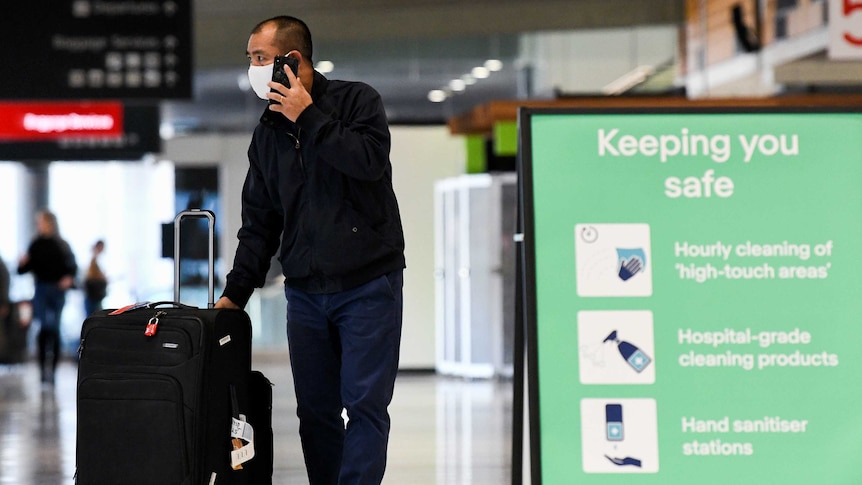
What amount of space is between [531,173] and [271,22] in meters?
0.95

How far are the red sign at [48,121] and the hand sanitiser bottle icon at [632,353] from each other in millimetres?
8955

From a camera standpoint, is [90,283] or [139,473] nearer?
[139,473]

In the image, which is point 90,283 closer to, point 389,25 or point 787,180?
point 389,25

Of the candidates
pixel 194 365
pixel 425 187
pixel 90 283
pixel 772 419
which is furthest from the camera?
pixel 90 283

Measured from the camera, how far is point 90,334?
3.39 meters

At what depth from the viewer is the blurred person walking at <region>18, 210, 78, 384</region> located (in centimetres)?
1150

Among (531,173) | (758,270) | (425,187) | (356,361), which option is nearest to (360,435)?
(356,361)

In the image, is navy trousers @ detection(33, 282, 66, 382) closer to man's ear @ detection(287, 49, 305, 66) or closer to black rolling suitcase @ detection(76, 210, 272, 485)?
black rolling suitcase @ detection(76, 210, 272, 485)

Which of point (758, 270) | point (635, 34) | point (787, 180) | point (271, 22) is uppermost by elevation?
point (635, 34)

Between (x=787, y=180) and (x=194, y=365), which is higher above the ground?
(x=787, y=180)

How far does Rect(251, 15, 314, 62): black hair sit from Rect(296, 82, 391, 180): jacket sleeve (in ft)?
0.57

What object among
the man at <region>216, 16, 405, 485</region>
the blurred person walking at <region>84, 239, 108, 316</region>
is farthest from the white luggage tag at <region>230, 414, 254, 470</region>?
the blurred person walking at <region>84, 239, 108, 316</region>

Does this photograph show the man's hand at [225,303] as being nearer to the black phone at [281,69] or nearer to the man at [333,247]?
the man at [333,247]

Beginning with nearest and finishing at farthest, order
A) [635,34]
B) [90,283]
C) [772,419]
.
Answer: [772,419]
[635,34]
[90,283]
